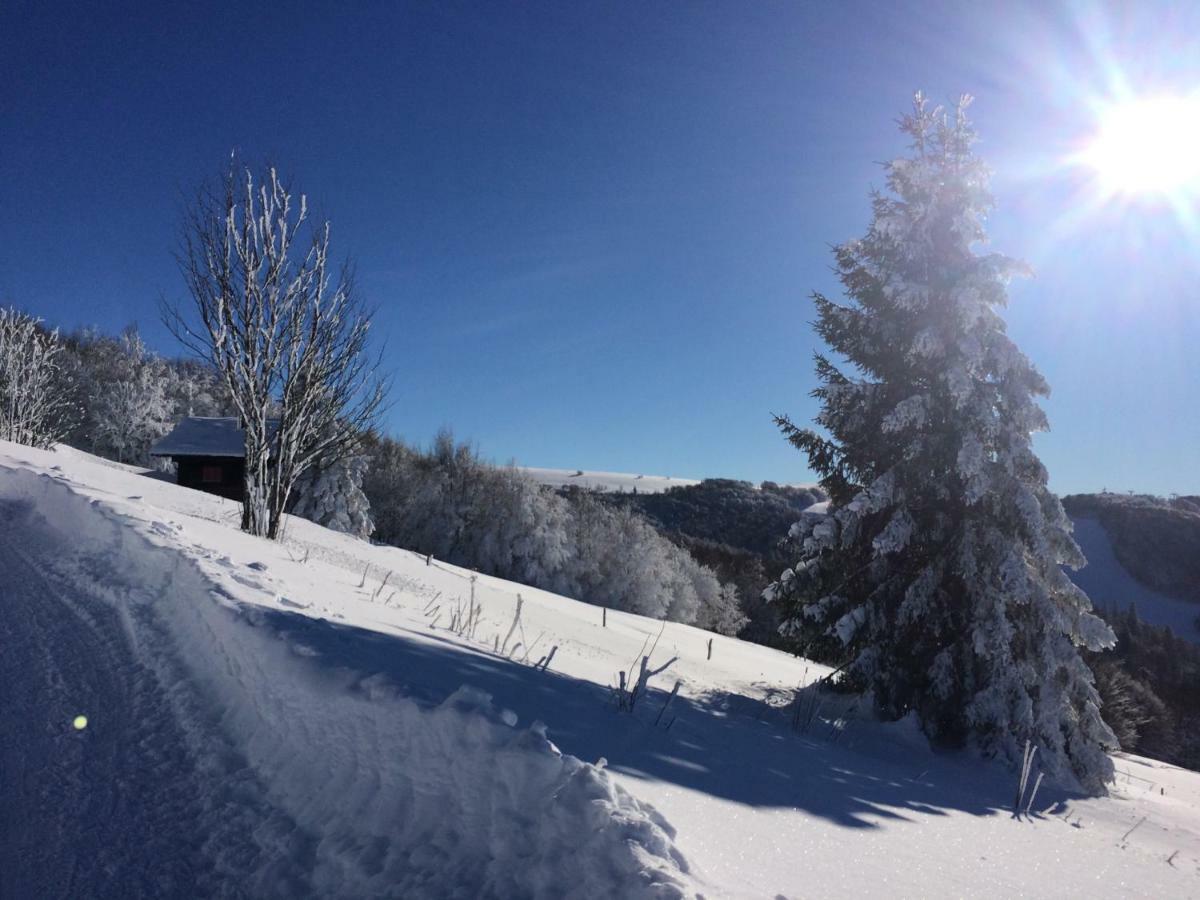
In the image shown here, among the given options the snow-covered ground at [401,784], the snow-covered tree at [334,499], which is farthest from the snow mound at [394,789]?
the snow-covered tree at [334,499]

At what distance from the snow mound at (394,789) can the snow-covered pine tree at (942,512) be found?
283 inches

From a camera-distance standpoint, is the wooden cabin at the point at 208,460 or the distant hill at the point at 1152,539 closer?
the wooden cabin at the point at 208,460

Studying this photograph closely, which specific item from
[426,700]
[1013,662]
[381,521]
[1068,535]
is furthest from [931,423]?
[381,521]

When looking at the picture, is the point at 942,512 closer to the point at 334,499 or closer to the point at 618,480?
the point at 334,499

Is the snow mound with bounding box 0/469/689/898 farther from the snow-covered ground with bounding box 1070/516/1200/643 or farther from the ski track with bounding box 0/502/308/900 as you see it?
the snow-covered ground with bounding box 1070/516/1200/643

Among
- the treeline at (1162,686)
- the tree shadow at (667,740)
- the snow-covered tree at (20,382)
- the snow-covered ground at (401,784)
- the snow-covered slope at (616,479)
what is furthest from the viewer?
the snow-covered slope at (616,479)

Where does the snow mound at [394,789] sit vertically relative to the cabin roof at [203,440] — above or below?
below

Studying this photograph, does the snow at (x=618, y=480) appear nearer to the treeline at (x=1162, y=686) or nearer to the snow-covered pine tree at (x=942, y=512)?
the treeline at (x=1162, y=686)

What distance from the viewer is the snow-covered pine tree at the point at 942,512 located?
7.80m

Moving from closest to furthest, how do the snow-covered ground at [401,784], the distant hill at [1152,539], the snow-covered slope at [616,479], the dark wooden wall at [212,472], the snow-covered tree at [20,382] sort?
the snow-covered ground at [401,784]
the snow-covered tree at [20,382]
the dark wooden wall at [212,472]
the distant hill at [1152,539]
the snow-covered slope at [616,479]

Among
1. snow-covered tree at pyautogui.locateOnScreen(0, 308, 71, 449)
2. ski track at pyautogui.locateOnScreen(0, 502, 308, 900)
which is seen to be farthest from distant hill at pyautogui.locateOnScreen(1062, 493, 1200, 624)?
snow-covered tree at pyautogui.locateOnScreen(0, 308, 71, 449)

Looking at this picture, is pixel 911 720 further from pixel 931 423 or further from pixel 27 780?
pixel 27 780

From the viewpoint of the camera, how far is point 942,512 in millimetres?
8758

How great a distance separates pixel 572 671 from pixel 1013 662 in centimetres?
582
